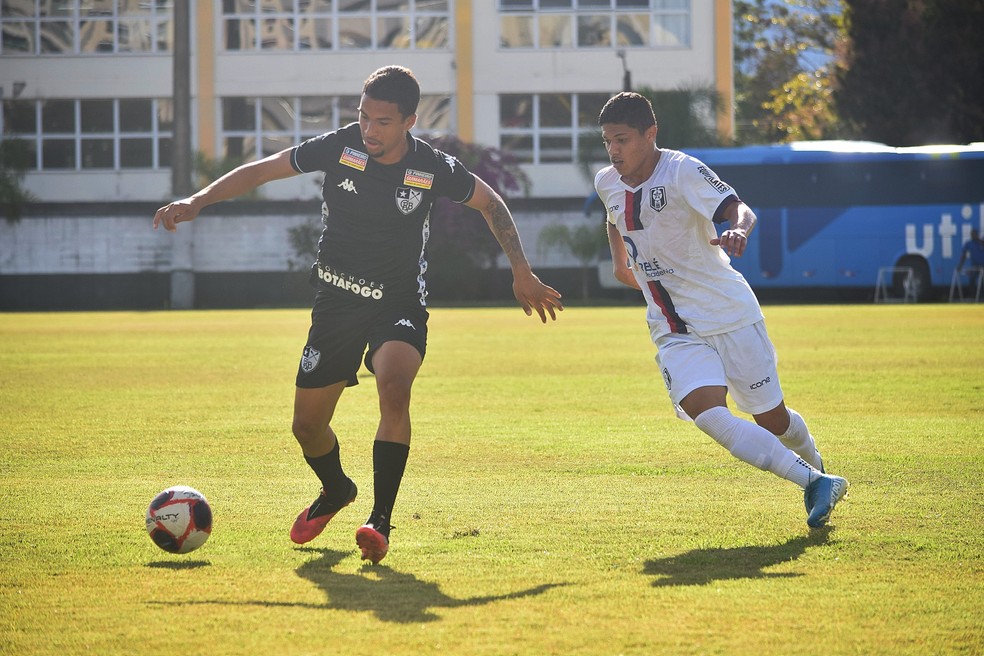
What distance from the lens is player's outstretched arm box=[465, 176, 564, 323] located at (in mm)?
6871

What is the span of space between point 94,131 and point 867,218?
88.4ft

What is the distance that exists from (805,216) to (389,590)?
114 ft

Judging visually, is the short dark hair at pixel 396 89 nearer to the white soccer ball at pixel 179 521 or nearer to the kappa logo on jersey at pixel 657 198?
the kappa logo on jersey at pixel 657 198

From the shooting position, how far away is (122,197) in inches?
1965

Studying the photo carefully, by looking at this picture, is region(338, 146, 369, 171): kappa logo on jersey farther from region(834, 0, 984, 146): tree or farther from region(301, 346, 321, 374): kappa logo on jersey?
region(834, 0, 984, 146): tree

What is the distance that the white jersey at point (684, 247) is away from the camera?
682 cm

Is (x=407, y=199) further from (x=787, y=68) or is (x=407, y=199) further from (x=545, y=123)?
(x=787, y=68)

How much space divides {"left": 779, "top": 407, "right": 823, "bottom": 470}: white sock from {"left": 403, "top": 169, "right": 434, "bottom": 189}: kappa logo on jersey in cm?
205

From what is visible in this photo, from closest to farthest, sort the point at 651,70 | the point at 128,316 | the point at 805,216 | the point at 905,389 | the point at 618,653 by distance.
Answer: the point at 618,653 → the point at 905,389 → the point at 128,316 → the point at 805,216 → the point at 651,70

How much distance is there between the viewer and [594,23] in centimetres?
4947

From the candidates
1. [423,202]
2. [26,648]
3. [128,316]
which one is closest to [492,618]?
[26,648]

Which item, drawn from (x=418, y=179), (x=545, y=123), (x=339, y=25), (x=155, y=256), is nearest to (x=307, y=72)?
(x=339, y=25)

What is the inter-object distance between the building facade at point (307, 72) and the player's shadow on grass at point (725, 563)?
141ft

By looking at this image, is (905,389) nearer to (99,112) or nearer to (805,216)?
(805,216)
